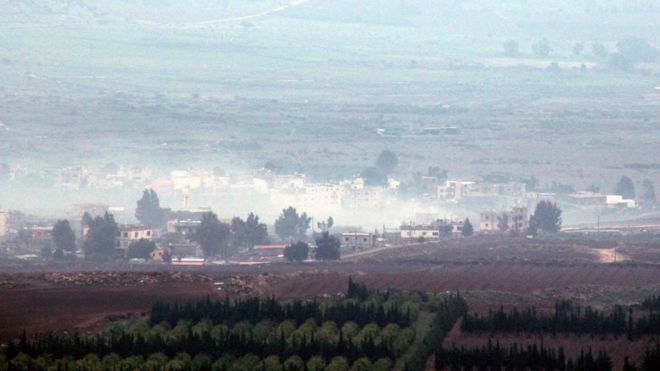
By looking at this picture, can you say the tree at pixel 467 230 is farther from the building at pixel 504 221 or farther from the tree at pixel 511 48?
the tree at pixel 511 48

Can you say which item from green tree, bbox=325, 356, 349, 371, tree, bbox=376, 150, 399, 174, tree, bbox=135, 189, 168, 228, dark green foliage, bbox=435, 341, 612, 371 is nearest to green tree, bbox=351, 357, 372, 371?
green tree, bbox=325, 356, 349, 371

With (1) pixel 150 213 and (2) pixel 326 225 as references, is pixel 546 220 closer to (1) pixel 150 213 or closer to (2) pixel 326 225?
(2) pixel 326 225

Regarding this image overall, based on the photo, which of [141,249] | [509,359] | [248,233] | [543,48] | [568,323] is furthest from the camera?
[543,48]

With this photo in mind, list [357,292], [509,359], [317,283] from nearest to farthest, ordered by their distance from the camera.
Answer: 1. [509,359]
2. [357,292]
3. [317,283]

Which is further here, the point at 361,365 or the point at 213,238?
the point at 213,238

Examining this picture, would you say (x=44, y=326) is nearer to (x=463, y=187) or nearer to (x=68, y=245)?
(x=68, y=245)

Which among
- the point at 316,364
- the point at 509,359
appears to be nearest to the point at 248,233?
the point at 509,359

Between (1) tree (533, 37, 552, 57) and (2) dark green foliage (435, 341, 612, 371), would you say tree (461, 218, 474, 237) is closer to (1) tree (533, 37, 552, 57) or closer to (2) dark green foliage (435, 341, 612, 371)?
(2) dark green foliage (435, 341, 612, 371)
